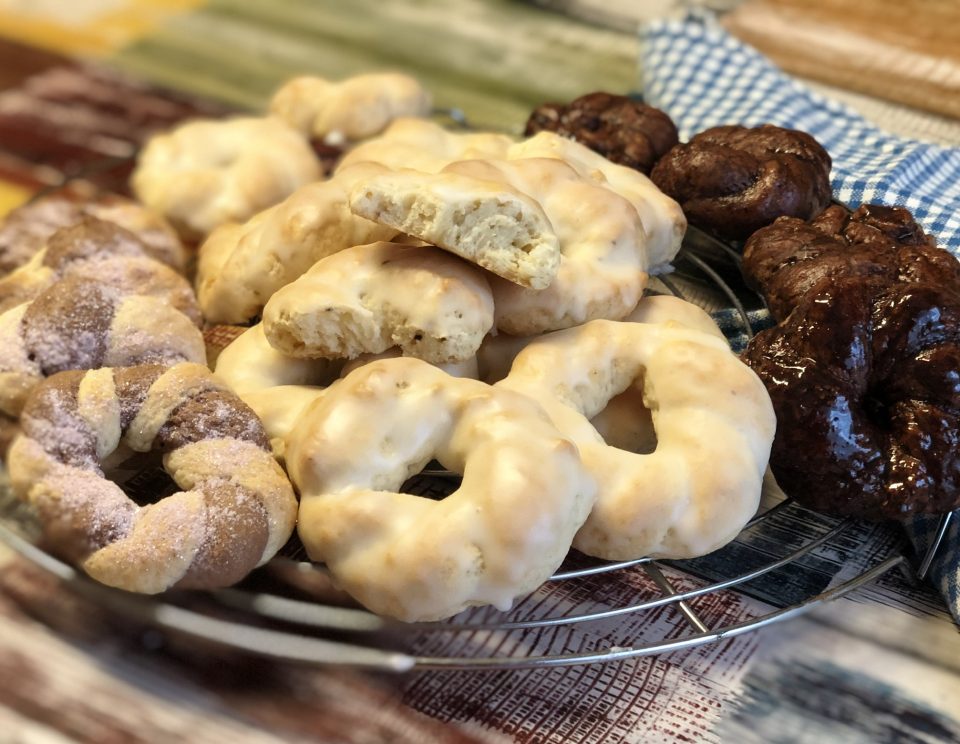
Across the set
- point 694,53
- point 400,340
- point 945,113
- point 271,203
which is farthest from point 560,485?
point 945,113

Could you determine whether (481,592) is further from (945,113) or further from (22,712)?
(945,113)

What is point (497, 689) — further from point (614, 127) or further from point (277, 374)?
point (614, 127)

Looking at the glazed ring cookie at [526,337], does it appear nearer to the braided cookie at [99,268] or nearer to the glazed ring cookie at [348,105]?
the braided cookie at [99,268]

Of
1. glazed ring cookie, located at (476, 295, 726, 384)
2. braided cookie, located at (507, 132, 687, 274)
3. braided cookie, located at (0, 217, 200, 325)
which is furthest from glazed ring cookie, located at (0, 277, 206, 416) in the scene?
braided cookie, located at (507, 132, 687, 274)

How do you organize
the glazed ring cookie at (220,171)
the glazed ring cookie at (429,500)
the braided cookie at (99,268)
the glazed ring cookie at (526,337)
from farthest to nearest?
the glazed ring cookie at (220,171), the braided cookie at (99,268), the glazed ring cookie at (526,337), the glazed ring cookie at (429,500)

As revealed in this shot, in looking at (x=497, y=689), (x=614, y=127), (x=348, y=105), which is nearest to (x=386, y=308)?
(x=497, y=689)

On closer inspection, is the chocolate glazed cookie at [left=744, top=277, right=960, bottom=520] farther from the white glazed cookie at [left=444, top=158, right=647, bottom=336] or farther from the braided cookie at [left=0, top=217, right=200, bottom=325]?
the braided cookie at [left=0, top=217, right=200, bottom=325]

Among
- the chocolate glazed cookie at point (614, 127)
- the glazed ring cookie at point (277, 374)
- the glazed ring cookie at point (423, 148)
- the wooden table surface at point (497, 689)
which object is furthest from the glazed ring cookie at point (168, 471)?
the chocolate glazed cookie at point (614, 127)
